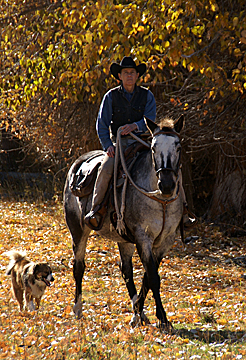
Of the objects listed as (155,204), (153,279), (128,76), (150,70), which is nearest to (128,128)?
(128,76)

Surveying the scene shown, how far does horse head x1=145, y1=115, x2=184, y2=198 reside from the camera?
515cm

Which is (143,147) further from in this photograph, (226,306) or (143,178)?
(226,306)

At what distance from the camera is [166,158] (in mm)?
5223

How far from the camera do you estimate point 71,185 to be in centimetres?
725

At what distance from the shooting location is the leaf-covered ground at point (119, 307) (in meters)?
5.05

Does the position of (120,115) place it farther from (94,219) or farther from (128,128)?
(94,219)

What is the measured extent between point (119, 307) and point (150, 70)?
604cm

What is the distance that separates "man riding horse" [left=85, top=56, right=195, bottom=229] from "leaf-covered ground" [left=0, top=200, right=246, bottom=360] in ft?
4.61

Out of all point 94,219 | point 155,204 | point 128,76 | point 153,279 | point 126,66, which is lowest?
point 153,279

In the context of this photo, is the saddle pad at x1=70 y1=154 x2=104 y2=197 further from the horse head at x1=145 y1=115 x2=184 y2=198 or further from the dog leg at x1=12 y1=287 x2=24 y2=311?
the dog leg at x1=12 y1=287 x2=24 y2=311

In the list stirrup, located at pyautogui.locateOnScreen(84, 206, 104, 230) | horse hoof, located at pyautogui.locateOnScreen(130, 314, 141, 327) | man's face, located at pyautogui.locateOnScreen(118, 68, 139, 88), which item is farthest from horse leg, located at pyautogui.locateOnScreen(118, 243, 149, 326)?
man's face, located at pyautogui.locateOnScreen(118, 68, 139, 88)

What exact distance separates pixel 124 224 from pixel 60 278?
3968mm

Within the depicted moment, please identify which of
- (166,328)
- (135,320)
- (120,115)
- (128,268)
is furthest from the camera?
(128,268)

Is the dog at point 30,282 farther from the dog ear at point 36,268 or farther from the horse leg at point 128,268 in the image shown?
the horse leg at point 128,268
